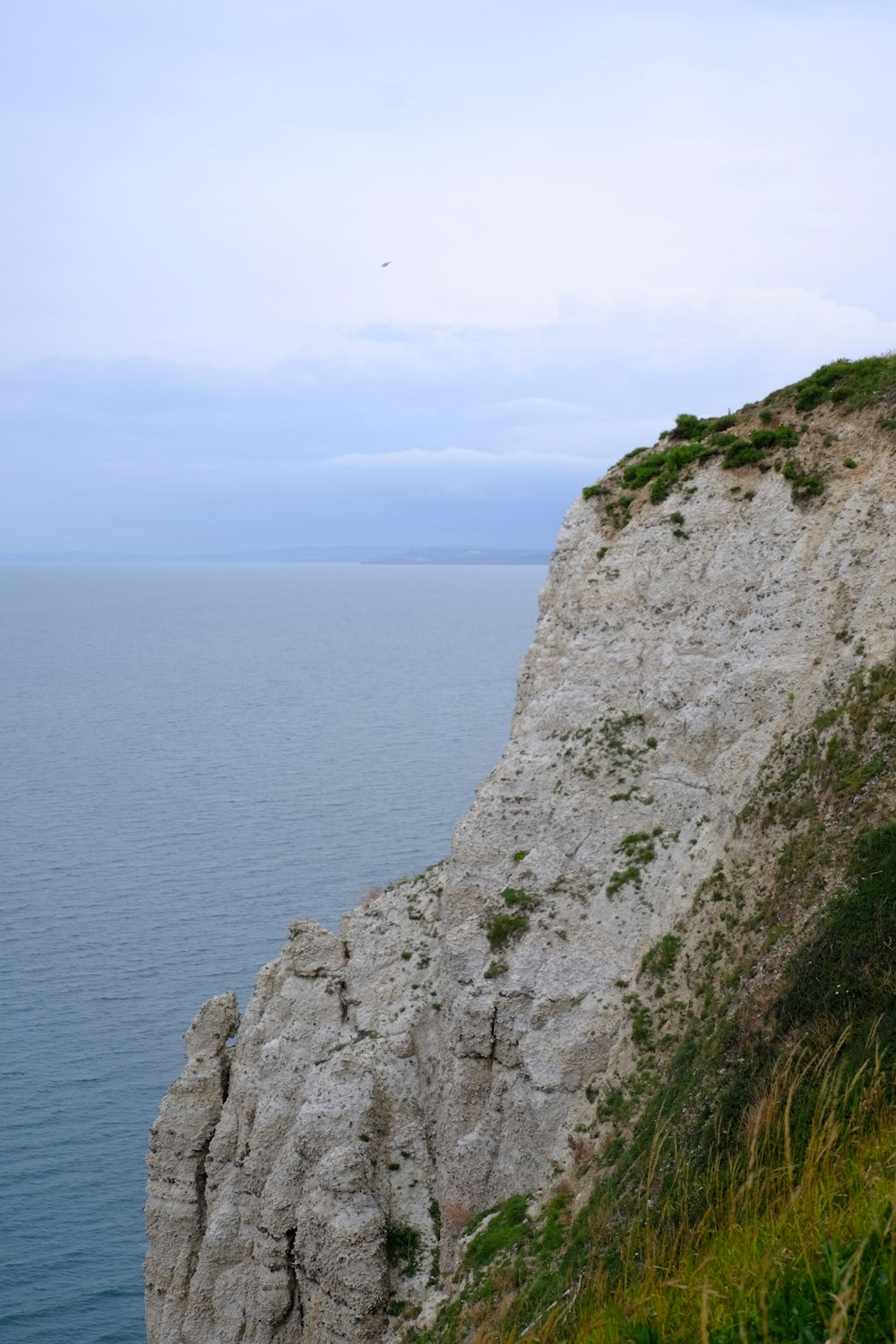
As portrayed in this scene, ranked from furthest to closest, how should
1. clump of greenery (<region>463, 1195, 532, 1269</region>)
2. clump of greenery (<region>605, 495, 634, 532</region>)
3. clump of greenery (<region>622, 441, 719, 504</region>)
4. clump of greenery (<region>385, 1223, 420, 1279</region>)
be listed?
clump of greenery (<region>605, 495, 634, 532</region>) < clump of greenery (<region>622, 441, 719, 504</region>) < clump of greenery (<region>385, 1223, 420, 1279</region>) < clump of greenery (<region>463, 1195, 532, 1269</region>)

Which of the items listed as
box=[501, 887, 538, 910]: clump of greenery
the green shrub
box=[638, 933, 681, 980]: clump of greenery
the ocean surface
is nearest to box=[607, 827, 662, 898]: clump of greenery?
box=[501, 887, 538, 910]: clump of greenery

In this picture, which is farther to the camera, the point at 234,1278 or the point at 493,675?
the point at 493,675

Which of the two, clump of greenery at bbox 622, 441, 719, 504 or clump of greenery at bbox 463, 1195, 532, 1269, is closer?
clump of greenery at bbox 463, 1195, 532, 1269

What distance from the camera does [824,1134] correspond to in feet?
35.4

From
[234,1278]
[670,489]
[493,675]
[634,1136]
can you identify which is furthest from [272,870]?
[493,675]

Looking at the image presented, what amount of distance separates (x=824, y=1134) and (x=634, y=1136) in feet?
32.4

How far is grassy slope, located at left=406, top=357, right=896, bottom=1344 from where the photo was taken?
8.23m

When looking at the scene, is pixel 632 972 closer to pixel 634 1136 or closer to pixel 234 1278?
pixel 634 1136

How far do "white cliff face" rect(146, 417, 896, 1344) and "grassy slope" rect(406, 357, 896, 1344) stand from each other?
138cm

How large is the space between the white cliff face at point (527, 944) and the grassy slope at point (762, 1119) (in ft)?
4.51

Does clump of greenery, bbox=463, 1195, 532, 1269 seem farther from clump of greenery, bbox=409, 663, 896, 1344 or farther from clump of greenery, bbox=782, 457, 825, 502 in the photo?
clump of greenery, bbox=782, 457, 825, 502

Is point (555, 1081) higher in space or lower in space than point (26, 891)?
higher

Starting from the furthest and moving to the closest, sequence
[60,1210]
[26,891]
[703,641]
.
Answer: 1. [26,891]
2. [60,1210]
3. [703,641]

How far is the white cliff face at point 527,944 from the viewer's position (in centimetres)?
2502
